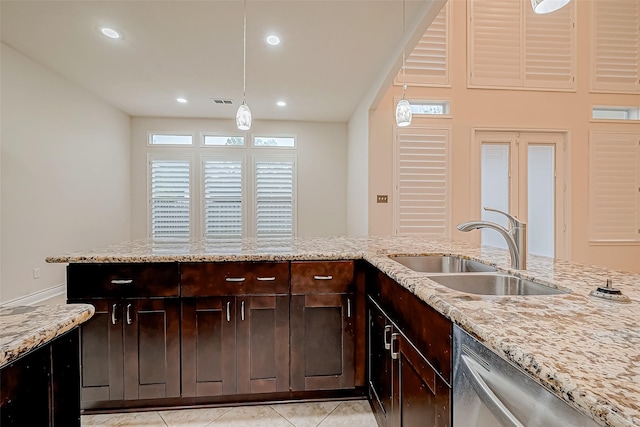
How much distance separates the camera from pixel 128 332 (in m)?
1.76

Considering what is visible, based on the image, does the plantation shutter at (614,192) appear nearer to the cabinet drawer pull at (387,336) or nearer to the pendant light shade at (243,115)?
the cabinet drawer pull at (387,336)

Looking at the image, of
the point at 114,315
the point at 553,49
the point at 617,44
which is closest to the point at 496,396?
the point at 114,315

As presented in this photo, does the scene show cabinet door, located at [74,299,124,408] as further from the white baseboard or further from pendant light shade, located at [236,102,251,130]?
A: the white baseboard

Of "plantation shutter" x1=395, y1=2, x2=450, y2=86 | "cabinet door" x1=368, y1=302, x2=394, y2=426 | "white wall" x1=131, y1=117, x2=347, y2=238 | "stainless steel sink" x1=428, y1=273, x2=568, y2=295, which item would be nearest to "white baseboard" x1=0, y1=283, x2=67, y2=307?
"white wall" x1=131, y1=117, x2=347, y2=238

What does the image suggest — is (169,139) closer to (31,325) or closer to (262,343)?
(262,343)

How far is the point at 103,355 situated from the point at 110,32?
3033 mm

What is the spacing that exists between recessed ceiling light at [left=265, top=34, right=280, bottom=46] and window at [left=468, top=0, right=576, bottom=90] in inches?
119

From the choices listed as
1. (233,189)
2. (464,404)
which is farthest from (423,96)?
(464,404)

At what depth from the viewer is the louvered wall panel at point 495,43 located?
15.2 feet

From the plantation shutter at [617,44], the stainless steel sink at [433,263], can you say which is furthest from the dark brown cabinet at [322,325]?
the plantation shutter at [617,44]

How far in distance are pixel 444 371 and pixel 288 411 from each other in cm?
129

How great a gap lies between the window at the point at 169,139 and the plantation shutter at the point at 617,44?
22.8ft

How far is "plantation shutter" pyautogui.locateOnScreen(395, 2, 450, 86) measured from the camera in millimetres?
4555

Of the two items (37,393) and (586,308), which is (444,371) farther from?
(37,393)
